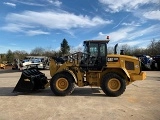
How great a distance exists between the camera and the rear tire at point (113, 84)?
35.1ft

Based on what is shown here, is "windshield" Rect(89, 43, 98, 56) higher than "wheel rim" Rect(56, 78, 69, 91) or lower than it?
higher

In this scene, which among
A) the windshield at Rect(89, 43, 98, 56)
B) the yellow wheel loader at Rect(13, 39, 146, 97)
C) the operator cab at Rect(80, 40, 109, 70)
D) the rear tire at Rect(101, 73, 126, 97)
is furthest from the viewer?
the windshield at Rect(89, 43, 98, 56)

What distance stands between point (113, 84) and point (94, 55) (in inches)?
64.8

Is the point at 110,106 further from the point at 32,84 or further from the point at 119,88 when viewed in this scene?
the point at 32,84

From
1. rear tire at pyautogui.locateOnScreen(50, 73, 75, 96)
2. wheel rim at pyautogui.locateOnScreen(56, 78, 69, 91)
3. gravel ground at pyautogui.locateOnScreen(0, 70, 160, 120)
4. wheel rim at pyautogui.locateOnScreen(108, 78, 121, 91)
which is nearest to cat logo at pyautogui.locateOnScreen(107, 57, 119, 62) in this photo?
wheel rim at pyautogui.locateOnScreen(108, 78, 121, 91)

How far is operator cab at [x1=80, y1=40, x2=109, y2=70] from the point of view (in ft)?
37.3

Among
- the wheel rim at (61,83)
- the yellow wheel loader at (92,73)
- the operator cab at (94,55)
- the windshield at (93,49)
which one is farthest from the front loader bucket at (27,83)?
the windshield at (93,49)

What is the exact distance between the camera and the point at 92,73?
11344 mm

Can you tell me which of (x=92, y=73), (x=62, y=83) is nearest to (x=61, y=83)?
(x=62, y=83)

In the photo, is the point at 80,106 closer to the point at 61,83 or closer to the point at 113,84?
the point at 61,83

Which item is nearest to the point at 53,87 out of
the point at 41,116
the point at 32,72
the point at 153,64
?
the point at 32,72

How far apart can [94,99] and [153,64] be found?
2279 cm

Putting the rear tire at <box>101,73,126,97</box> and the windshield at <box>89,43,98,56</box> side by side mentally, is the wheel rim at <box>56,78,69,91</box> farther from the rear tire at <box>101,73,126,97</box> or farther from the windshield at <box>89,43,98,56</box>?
the windshield at <box>89,43,98,56</box>

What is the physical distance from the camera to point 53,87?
10.9 meters
